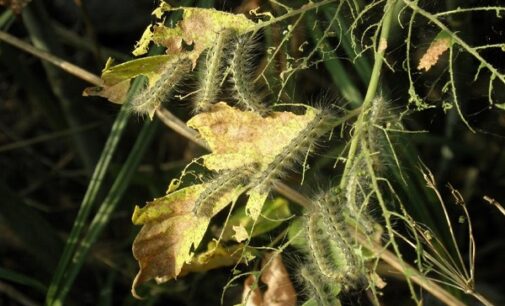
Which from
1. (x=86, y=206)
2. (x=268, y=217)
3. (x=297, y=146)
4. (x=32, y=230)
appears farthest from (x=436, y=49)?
(x=32, y=230)

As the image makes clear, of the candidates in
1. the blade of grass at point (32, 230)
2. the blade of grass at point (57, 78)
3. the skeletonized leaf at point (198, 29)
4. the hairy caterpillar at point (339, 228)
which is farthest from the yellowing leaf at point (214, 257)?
the blade of grass at point (57, 78)

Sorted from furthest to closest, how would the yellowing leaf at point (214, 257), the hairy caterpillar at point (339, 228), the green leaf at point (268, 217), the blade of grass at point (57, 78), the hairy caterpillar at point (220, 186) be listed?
the blade of grass at point (57, 78), the green leaf at point (268, 217), the yellowing leaf at point (214, 257), the hairy caterpillar at point (220, 186), the hairy caterpillar at point (339, 228)

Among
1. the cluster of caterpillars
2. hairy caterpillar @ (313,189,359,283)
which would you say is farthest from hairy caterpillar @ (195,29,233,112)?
hairy caterpillar @ (313,189,359,283)

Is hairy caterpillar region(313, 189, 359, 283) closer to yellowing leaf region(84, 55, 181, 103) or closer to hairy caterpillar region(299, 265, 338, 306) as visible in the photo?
hairy caterpillar region(299, 265, 338, 306)

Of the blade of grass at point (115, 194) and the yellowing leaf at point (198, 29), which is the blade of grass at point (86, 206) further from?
the yellowing leaf at point (198, 29)

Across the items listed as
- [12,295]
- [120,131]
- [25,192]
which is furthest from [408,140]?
[25,192]

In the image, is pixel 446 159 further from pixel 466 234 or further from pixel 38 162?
pixel 38 162
